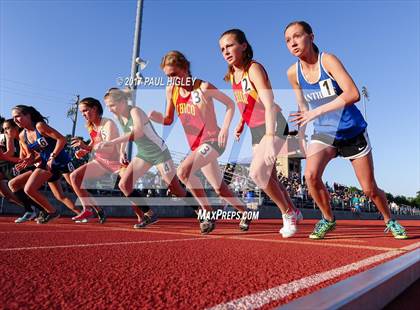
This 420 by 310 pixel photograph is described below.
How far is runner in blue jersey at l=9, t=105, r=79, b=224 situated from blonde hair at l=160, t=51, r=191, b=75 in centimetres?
271

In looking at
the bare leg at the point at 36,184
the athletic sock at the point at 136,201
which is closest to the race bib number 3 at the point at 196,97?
the athletic sock at the point at 136,201

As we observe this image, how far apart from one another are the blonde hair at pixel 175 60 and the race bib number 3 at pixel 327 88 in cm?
182

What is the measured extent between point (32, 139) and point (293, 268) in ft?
19.1

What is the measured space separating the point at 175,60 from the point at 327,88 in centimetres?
196

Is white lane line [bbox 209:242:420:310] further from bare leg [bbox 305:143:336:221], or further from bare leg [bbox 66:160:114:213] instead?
bare leg [bbox 66:160:114:213]

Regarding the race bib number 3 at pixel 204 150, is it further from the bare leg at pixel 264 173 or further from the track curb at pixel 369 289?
the track curb at pixel 369 289

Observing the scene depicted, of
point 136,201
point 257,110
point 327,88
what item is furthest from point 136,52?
point 327,88

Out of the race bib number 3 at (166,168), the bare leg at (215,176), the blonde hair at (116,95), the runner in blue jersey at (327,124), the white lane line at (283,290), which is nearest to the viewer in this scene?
the white lane line at (283,290)

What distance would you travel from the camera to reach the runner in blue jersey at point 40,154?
6.19m

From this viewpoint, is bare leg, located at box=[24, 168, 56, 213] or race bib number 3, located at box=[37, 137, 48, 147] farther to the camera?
race bib number 3, located at box=[37, 137, 48, 147]

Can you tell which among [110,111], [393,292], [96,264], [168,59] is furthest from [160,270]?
[110,111]

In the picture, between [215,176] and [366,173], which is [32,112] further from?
[366,173]

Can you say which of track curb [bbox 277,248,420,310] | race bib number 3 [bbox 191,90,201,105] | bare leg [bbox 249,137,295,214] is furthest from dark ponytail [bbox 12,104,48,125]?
track curb [bbox 277,248,420,310]

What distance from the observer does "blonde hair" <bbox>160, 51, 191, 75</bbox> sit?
465 cm
